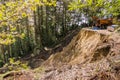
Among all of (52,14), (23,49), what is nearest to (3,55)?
(23,49)

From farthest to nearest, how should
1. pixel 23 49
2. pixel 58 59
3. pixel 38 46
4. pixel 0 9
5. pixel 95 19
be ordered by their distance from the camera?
pixel 23 49
pixel 38 46
pixel 95 19
pixel 58 59
pixel 0 9

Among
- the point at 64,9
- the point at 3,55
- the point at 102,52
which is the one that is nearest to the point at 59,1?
the point at 64,9

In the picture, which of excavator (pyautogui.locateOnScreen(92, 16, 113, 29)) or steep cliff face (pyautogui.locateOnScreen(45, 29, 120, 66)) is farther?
excavator (pyautogui.locateOnScreen(92, 16, 113, 29))

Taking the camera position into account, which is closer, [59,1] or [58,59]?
[58,59]

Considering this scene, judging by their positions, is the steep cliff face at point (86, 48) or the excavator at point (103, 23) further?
the excavator at point (103, 23)

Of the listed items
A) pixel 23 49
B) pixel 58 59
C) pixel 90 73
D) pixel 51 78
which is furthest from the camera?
pixel 23 49

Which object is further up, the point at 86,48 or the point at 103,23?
the point at 103,23

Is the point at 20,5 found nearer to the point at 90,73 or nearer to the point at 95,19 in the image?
the point at 90,73

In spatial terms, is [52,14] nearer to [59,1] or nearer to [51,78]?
[59,1]

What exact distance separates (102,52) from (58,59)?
A: 7.07 metres

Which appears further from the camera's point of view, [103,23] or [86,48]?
[103,23]

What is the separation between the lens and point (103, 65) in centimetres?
425

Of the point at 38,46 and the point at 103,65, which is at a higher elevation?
the point at 103,65

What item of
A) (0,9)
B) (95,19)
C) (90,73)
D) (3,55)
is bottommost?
(3,55)
